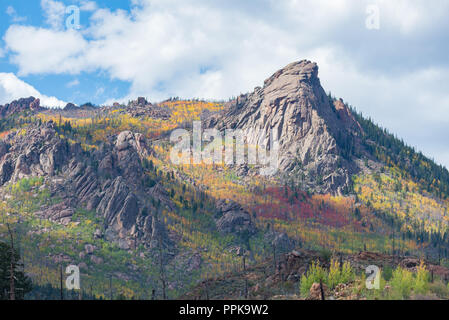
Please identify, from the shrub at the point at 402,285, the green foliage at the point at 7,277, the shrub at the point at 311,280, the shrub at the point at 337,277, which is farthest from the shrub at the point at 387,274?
the green foliage at the point at 7,277

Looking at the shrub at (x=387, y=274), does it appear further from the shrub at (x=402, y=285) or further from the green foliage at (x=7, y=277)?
the green foliage at (x=7, y=277)

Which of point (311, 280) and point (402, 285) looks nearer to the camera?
point (402, 285)

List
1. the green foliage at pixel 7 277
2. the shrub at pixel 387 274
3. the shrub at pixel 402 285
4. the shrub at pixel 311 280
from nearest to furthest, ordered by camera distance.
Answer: the shrub at pixel 402 285
the shrub at pixel 311 280
the shrub at pixel 387 274
the green foliage at pixel 7 277

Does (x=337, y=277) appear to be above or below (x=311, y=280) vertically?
above

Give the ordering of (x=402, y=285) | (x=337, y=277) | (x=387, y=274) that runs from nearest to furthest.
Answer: (x=402, y=285), (x=337, y=277), (x=387, y=274)

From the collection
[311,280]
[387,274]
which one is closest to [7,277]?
[311,280]

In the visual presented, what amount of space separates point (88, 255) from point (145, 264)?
21232mm

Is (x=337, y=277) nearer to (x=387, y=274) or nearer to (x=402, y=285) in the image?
(x=387, y=274)

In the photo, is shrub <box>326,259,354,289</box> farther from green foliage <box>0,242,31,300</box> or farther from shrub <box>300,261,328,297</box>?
green foliage <box>0,242,31,300</box>

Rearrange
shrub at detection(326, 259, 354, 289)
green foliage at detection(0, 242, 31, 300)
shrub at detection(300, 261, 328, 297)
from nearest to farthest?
1. shrub at detection(300, 261, 328, 297)
2. shrub at detection(326, 259, 354, 289)
3. green foliage at detection(0, 242, 31, 300)

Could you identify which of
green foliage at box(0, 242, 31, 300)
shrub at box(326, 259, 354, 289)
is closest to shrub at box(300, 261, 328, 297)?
shrub at box(326, 259, 354, 289)

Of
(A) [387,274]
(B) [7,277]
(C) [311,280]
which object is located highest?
(A) [387,274]

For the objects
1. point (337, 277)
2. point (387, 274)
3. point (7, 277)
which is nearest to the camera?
point (337, 277)
